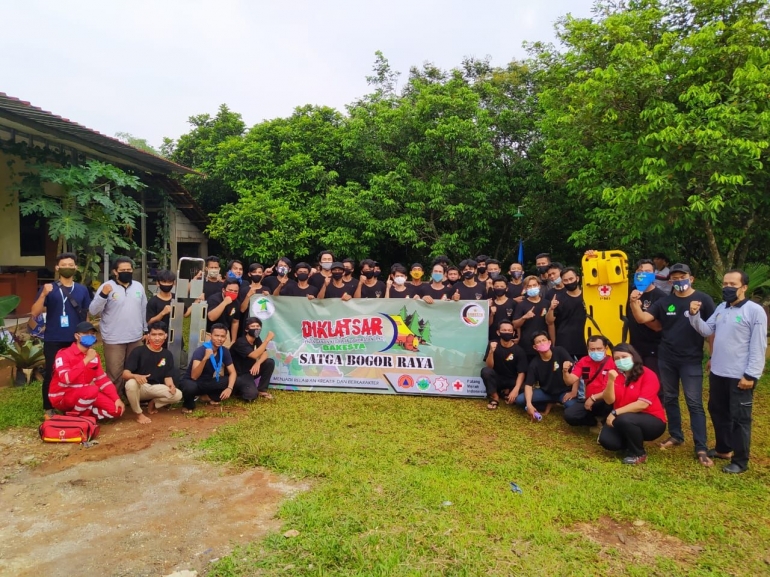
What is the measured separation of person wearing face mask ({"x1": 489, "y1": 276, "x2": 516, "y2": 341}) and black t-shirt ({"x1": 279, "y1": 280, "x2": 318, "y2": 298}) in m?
2.45

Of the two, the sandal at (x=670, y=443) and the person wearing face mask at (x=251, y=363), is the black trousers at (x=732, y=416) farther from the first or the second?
the person wearing face mask at (x=251, y=363)

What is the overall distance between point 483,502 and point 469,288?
12.0 feet

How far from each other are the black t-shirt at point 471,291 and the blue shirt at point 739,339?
287cm

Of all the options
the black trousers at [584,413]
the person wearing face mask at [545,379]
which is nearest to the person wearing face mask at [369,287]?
the person wearing face mask at [545,379]

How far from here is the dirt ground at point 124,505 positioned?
3102 mm

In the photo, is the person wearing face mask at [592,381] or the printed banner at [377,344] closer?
the person wearing face mask at [592,381]

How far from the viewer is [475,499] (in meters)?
3.84

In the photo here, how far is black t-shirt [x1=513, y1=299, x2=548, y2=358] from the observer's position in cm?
616

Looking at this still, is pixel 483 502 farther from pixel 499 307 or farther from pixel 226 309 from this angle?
pixel 226 309

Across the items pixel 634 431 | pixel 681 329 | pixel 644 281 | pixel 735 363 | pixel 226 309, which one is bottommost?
pixel 634 431

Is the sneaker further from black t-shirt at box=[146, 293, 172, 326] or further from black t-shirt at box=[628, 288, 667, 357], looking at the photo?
black t-shirt at box=[146, 293, 172, 326]

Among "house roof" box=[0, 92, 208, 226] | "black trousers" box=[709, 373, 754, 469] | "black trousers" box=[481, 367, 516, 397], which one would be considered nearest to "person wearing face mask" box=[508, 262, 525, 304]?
"black trousers" box=[481, 367, 516, 397]

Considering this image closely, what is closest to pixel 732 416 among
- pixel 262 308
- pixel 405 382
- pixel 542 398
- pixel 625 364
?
pixel 625 364

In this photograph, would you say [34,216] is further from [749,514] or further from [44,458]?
[749,514]
